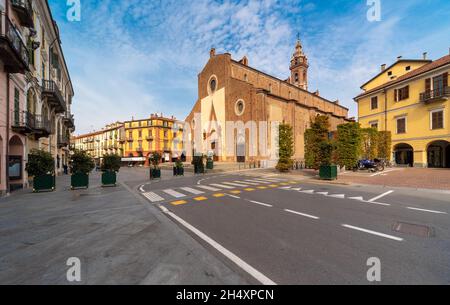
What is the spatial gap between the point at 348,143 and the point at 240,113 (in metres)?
21.1

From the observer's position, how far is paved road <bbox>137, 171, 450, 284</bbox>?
9.86 feet

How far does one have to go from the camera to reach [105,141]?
64438 millimetres

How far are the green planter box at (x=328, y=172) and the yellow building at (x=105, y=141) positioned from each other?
56.7m

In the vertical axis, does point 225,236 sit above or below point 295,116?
below

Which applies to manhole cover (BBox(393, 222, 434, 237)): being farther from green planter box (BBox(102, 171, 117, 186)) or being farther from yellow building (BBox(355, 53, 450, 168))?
yellow building (BBox(355, 53, 450, 168))

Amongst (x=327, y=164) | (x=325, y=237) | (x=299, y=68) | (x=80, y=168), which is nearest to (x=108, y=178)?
(x=80, y=168)

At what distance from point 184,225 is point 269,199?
440 cm

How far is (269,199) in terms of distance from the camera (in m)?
8.47

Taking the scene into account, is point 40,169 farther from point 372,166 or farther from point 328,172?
point 372,166

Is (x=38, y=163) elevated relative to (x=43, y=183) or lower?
elevated

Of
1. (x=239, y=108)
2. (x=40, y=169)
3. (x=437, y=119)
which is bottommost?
(x=40, y=169)

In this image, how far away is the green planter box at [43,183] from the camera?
36.7 feet
